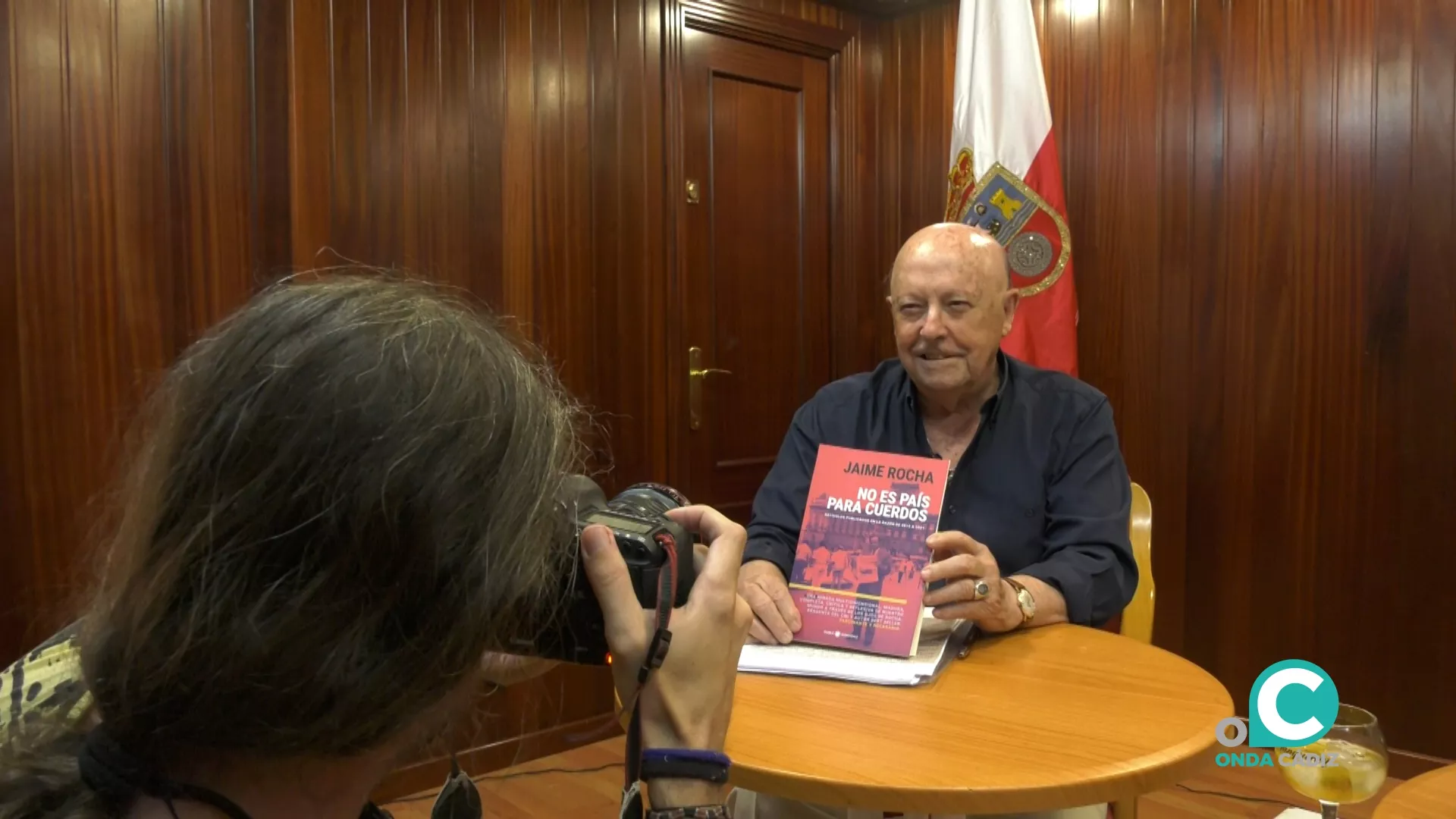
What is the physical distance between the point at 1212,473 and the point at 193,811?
2722mm

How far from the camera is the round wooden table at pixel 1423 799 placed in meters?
1.00

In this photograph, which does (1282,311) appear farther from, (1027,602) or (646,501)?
(646,501)

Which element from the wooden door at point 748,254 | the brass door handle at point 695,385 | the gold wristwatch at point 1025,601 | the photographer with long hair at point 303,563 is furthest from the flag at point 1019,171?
the photographer with long hair at point 303,563

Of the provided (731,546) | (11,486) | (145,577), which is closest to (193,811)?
(145,577)

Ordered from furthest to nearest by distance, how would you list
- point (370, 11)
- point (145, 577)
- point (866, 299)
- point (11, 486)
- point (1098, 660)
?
1. point (866, 299)
2. point (370, 11)
3. point (11, 486)
4. point (1098, 660)
5. point (145, 577)

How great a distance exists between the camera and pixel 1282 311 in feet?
8.37

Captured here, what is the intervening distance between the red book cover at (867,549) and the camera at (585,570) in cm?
57

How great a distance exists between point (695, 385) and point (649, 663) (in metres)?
2.44

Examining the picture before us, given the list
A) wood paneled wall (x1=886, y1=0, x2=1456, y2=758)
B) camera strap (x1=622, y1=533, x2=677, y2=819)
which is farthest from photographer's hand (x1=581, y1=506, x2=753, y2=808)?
wood paneled wall (x1=886, y1=0, x2=1456, y2=758)

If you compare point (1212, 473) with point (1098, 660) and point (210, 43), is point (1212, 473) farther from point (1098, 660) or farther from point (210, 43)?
point (210, 43)

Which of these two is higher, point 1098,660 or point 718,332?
point 718,332

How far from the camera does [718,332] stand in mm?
3127

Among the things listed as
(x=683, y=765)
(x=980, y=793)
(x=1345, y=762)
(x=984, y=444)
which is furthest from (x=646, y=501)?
(x=984, y=444)

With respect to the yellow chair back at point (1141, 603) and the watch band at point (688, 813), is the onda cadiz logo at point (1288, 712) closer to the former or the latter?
the yellow chair back at point (1141, 603)
